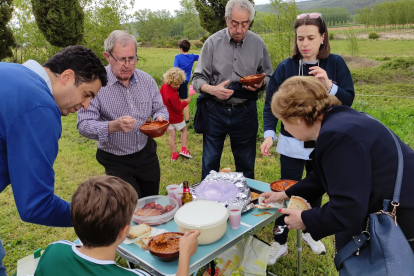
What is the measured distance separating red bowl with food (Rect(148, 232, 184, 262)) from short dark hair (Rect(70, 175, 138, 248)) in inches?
13.3

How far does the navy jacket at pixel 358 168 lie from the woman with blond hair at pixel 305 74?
3.20 ft

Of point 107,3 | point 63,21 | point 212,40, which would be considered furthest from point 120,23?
point 212,40

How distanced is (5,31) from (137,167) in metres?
10.9

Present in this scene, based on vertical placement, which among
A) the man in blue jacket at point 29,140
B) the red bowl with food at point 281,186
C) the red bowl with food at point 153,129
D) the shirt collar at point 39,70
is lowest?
the red bowl with food at point 281,186

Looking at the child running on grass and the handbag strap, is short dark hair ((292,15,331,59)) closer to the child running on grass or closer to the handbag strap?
the handbag strap

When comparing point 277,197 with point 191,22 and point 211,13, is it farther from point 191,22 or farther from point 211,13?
point 191,22

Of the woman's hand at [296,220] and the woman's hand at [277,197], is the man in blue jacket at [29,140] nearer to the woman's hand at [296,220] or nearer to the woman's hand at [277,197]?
the woman's hand at [296,220]

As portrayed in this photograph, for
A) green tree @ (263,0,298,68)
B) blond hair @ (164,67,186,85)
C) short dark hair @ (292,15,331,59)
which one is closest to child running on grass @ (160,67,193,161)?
blond hair @ (164,67,186,85)

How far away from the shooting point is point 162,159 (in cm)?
550

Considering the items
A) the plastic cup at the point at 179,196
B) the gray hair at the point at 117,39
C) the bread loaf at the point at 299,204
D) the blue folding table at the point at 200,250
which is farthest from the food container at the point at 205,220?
the gray hair at the point at 117,39

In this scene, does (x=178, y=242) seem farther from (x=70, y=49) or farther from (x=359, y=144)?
(x=70, y=49)

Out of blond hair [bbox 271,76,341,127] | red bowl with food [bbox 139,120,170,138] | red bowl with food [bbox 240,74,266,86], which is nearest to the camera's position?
blond hair [bbox 271,76,341,127]

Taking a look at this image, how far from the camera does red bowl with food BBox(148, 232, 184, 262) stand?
159 cm

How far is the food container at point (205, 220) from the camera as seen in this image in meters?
1.74
